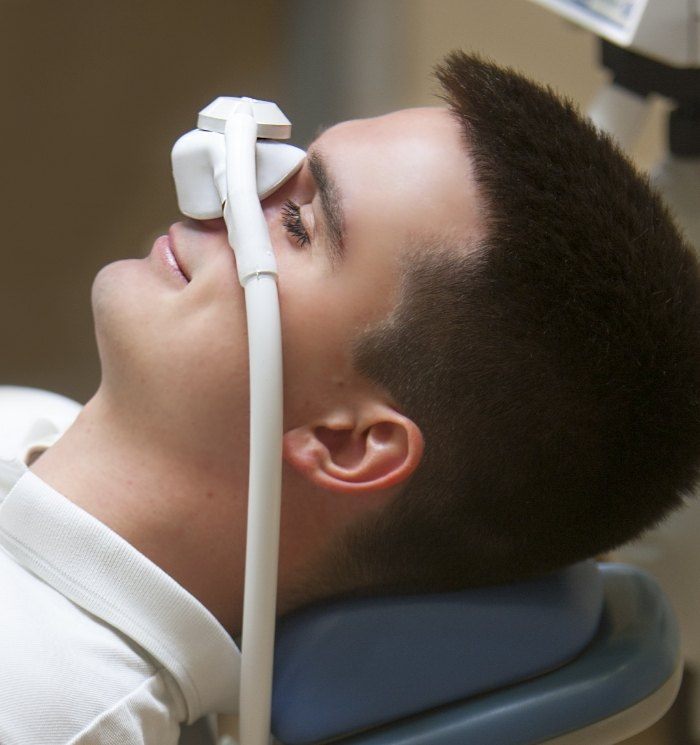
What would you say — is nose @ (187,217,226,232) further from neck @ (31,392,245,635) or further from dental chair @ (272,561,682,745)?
dental chair @ (272,561,682,745)

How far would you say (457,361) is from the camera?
1.00 m

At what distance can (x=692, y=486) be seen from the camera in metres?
1.09

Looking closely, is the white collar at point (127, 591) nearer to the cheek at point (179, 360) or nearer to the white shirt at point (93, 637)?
the white shirt at point (93, 637)

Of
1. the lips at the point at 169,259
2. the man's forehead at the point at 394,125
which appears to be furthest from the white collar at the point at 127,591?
the man's forehead at the point at 394,125

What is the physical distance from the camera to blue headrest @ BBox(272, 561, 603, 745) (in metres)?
1.02

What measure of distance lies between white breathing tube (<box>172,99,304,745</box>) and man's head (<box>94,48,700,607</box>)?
65 mm

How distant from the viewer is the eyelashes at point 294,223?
1.07m

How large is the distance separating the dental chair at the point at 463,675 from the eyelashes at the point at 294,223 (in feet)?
1.25

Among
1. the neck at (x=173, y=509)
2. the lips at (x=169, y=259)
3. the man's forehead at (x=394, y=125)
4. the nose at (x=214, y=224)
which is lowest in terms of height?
the neck at (x=173, y=509)

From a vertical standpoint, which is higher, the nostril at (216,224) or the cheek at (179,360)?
the nostril at (216,224)

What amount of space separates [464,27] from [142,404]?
2.24m

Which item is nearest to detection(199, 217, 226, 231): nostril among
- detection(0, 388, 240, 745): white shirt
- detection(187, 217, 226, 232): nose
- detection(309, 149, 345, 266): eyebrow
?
detection(187, 217, 226, 232): nose

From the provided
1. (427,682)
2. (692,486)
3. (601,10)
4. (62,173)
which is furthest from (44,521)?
(62,173)

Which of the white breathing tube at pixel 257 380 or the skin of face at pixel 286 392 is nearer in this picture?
the white breathing tube at pixel 257 380
